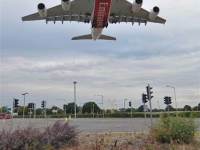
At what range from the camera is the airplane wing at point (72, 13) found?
18016mm

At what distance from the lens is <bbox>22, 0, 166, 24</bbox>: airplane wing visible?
1812cm

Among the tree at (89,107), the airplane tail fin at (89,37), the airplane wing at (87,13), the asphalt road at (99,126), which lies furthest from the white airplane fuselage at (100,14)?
the tree at (89,107)

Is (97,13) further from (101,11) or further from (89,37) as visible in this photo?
(89,37)

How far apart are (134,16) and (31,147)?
A: 1517 centimetres

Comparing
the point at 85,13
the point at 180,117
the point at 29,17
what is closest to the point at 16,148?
the point at 180,117

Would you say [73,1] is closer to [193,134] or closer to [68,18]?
[68,18]

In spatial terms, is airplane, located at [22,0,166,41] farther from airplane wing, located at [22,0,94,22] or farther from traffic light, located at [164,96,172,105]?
traffic light, located at [164,96,172,105]

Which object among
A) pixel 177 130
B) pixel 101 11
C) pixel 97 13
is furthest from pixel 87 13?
pixel 177 130

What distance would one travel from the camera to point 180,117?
1128 cm

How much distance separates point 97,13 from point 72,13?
14.0 feet

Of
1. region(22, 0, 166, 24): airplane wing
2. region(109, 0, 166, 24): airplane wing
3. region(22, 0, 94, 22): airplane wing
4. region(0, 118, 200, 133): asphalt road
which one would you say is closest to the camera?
region(0, 118, 200, 133): asphalt road

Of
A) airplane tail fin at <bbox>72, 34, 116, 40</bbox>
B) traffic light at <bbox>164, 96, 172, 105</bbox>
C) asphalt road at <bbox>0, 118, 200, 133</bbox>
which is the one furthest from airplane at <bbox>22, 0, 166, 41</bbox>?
traffic light at <bbox>164, 96, 172, 105</bbox>

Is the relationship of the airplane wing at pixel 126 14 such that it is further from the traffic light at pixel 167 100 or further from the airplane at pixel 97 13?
the traffic light at pixel 167 100

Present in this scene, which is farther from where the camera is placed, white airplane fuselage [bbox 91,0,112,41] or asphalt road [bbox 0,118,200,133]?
white airplane fuselage [bbox 91,0,112,41]
